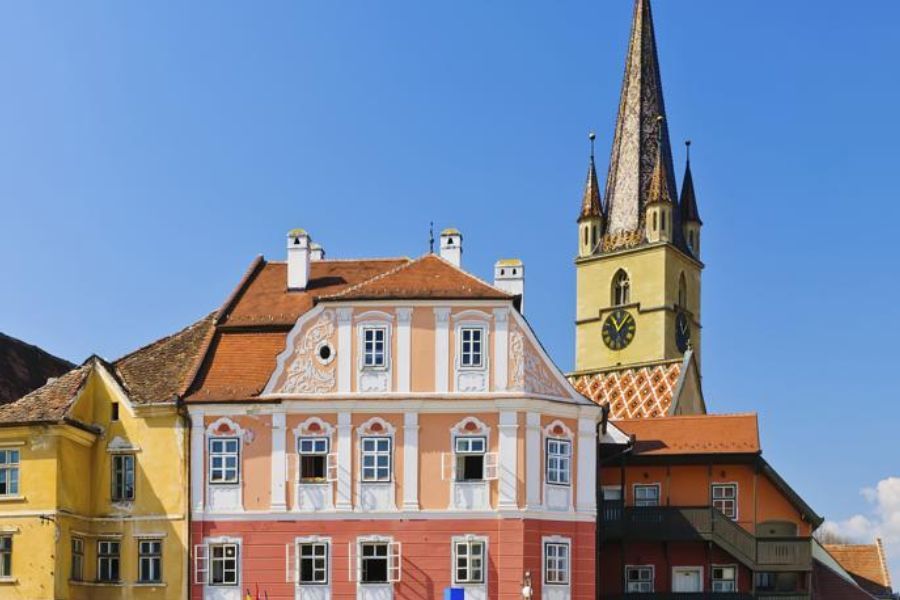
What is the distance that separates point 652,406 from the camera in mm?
65375

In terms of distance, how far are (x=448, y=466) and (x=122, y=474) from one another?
32.5 feet

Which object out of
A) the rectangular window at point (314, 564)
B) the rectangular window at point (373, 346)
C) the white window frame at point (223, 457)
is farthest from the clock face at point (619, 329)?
the rectangular window at point (314, 564)

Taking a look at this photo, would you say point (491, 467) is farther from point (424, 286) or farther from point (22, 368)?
point (22, 368)

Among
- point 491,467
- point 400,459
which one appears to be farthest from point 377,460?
point 491,467

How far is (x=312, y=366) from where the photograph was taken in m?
44.2

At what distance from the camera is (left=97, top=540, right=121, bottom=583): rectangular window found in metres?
44.1

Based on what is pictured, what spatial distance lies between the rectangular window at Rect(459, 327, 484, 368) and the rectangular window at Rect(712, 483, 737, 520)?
34.0 ft

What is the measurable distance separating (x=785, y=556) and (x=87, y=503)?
21727mm

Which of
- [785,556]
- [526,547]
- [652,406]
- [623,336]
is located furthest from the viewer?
[623,336]

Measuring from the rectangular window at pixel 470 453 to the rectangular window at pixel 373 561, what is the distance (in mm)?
3026

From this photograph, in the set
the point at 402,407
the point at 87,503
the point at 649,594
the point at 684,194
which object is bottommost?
the point at 649,594

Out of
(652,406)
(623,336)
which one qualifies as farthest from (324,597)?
(623,336)

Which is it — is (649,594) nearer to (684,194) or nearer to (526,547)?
(526,547)

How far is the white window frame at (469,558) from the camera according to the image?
139 ft
